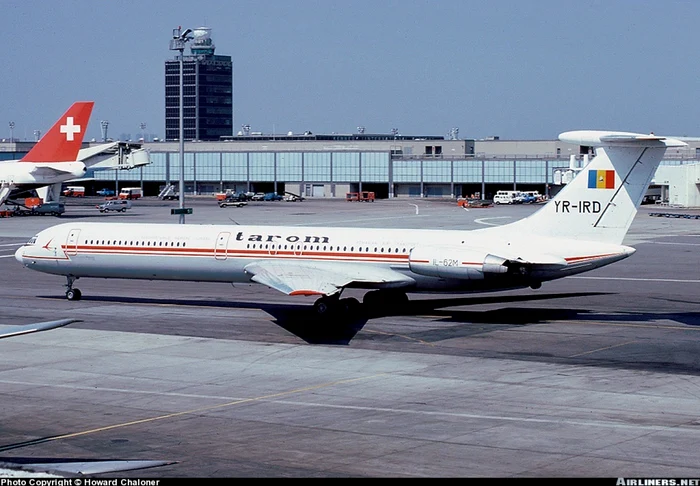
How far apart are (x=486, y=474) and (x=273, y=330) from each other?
56.9ft

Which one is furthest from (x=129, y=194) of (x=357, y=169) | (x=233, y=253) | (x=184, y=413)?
(x=184, y=413)

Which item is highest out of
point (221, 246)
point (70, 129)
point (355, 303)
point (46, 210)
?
point (70, 129)

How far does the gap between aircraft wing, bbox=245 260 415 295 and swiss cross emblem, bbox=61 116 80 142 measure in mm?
52938

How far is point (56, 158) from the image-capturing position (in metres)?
85.9

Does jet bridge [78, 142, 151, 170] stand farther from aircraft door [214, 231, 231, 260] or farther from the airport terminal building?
aircraft door [214, 231, 231, 260]

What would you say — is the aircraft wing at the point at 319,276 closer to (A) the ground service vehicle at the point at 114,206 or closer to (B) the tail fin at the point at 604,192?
(B) the tail fin at the point at 604,192

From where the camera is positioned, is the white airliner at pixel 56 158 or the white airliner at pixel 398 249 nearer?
the white airliner at pixel 398 249

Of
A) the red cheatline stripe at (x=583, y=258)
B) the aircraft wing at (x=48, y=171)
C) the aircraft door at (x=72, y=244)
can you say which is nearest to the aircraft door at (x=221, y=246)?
the aircraft door at (x=72, y=244)

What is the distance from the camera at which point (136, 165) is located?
119 m

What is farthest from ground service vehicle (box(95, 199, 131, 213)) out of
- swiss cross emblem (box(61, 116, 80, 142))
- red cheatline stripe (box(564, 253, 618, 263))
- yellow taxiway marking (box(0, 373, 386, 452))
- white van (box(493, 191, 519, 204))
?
yellow taxiway marking (box(0, 373, 386, 452))

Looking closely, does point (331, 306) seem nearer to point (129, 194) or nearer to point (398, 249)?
point (398, 249)

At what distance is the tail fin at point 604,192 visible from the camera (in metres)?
31.6

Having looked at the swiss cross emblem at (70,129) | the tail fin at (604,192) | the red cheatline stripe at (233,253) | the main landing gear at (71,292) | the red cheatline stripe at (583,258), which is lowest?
the main landing gear at (71,292)

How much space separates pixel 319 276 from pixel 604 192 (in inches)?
390
